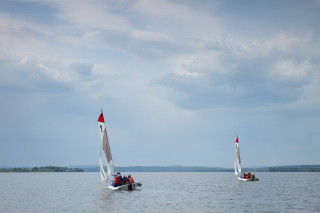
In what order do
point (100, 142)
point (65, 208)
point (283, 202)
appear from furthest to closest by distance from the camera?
point (100, 142) < point (283, 202) < point (65, 208)

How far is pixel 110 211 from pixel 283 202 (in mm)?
27321

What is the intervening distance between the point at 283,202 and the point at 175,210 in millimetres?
20449

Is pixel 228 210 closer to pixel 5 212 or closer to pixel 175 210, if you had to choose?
pixel 175 210

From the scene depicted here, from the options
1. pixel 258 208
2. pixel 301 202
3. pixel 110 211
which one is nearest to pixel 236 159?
pixel 301 202

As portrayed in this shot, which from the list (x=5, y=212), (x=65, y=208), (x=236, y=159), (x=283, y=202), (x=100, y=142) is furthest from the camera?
(x=236, y=159)

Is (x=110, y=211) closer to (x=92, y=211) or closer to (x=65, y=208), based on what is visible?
(x=92, y=211)

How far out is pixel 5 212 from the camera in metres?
48.8

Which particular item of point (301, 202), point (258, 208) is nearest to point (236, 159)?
point (301, 202)

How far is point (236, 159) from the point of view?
381 ft

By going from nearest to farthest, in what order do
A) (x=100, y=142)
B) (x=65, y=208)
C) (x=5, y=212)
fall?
(x=5, y=212)
(x=65, y=208)
(x=100, y=142)

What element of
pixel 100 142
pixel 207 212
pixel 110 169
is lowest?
pixel 207 212

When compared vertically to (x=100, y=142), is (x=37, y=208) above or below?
below

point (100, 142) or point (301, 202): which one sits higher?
point (100, 142)

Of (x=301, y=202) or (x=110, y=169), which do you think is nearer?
(x=301, y=202)
